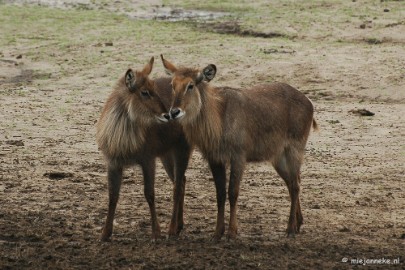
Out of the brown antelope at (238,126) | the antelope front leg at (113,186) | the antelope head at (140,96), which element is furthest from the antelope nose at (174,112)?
the antelope front leg at (113,186)

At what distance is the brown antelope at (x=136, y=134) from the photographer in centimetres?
816

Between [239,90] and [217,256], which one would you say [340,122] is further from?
[217,256]

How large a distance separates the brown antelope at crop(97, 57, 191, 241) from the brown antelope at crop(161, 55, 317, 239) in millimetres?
210

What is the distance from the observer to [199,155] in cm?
1190

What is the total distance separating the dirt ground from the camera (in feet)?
25.8

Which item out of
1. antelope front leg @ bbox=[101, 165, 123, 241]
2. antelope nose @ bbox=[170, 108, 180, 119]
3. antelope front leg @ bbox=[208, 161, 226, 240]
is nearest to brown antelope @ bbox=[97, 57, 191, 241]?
antelope front leg @ bbox=[101, 165, 123, 241]

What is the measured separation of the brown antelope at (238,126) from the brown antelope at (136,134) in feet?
0.69

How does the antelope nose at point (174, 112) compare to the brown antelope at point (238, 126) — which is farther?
the brown antelope at point (238, 126)

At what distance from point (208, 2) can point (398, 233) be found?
15292mm

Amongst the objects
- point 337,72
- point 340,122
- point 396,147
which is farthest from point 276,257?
point 337,72

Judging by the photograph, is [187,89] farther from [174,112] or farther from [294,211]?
[294,211]

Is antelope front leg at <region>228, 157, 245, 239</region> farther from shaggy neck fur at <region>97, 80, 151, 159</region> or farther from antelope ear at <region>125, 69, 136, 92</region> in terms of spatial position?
antelope ear at <region>125, 69, 136, 92</region>

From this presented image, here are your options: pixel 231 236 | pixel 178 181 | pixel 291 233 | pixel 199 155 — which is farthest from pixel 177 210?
pixel 199 155

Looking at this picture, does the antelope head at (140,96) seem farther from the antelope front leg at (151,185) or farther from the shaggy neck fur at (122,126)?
the antelope front leg at (151,185)
